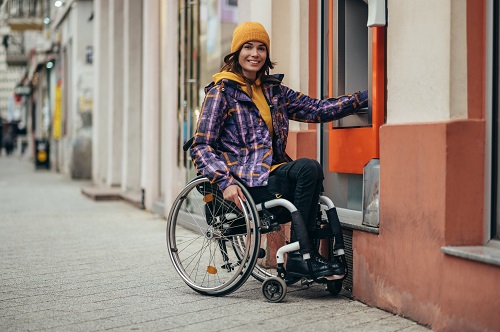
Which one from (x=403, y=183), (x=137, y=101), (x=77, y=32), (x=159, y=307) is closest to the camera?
(x=403, y=183)

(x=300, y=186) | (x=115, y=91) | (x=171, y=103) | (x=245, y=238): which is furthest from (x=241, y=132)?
(x=115, y=91)

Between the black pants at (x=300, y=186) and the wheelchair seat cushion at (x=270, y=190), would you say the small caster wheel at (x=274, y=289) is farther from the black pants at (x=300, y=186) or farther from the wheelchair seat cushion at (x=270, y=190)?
the wheelchair seat cushion at (x=270, y=190)

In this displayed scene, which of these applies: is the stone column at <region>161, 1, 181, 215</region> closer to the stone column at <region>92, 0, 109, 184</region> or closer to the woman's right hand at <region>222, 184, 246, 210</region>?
the woman's right hand at <region>222, 184, 246, 210</region>

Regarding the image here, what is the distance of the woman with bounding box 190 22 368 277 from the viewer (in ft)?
16.5

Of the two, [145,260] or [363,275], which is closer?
[363,275]

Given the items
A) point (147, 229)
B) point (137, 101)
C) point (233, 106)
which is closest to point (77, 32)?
point (137, 101)

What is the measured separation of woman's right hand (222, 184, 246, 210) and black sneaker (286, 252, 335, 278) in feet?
1.66

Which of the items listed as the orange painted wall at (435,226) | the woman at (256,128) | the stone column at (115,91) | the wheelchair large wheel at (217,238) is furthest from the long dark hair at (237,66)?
the stone column at (115,91)

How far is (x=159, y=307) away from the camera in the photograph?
504cm

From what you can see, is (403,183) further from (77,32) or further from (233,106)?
(77,32)

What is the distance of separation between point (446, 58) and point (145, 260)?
11.5 feet

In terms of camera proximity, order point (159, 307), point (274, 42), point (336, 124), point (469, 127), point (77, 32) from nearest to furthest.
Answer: point (469, 127) → point (159, 307) → point (336, 124) → point (274, 42) → point (77, 32)

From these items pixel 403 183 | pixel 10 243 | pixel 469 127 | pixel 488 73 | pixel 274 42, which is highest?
pixel 274 42

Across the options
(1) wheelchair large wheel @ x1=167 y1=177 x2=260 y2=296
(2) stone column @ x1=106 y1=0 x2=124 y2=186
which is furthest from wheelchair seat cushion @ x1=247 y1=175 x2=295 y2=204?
(2) stone column @ x1=106 y1=0 x2=124 y2=186
